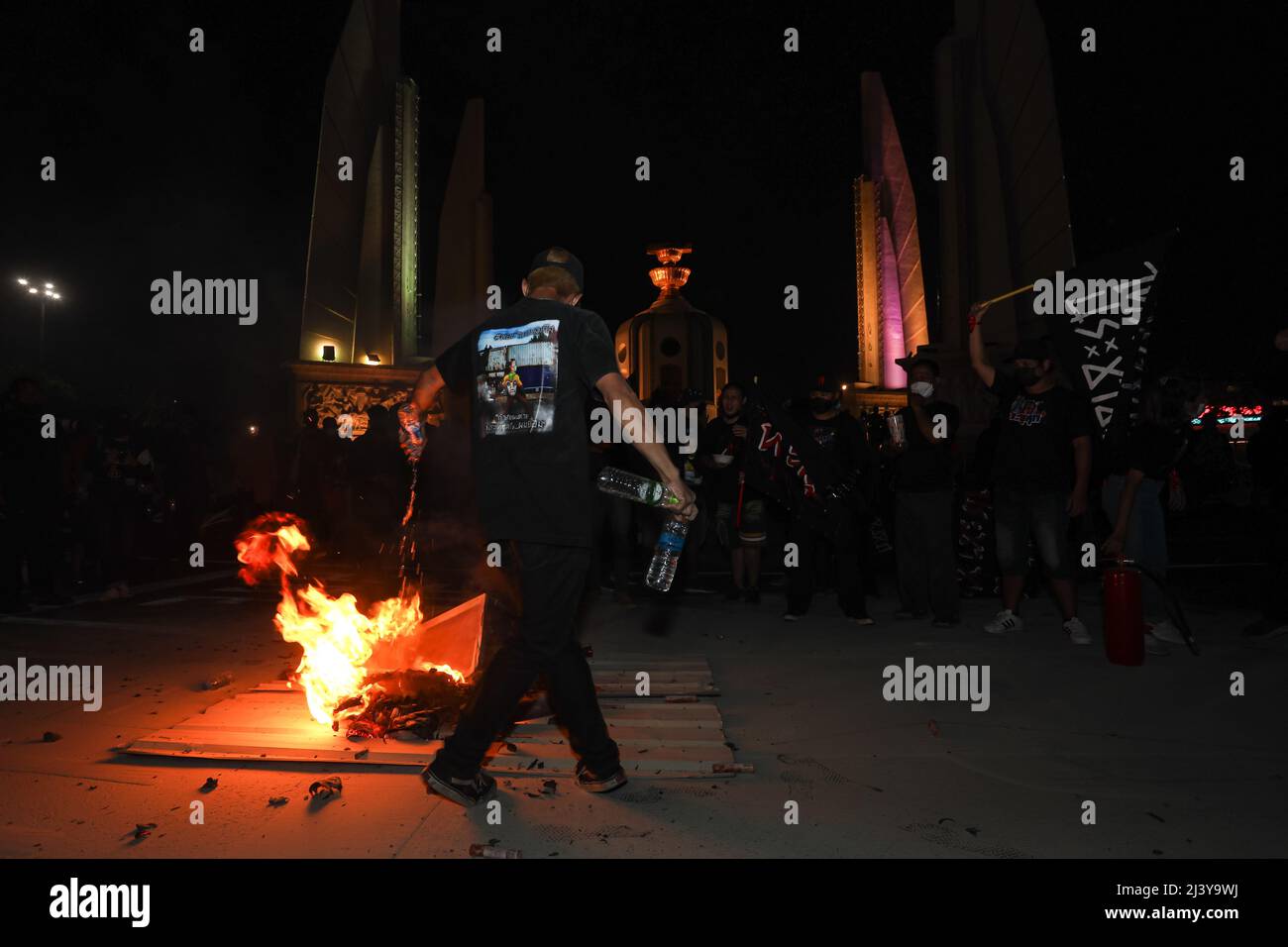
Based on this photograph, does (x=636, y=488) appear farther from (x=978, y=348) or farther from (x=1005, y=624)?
(x=1005, y=624)

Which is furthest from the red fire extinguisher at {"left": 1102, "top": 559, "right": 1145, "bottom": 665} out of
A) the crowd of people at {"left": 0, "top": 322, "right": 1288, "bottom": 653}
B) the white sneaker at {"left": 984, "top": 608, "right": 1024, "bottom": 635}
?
the white sneaker at {"left": 984, "top": 608, "right": 1024, "bottom": 635}

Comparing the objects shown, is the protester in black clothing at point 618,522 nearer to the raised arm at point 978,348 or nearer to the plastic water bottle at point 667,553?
the raised arm at point 978,348

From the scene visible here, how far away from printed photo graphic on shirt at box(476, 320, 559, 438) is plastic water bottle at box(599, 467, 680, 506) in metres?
0.37

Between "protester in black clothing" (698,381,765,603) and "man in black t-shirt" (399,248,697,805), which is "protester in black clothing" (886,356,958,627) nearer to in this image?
"protester in black clothing" (698,381,765,603)

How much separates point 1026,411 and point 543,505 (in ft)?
13.8

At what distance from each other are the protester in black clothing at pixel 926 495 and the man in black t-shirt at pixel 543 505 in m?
4.01

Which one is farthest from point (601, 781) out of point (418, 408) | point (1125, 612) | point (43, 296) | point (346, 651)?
point (43, 296)

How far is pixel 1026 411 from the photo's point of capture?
5.88m

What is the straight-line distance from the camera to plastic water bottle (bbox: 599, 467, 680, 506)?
320cm

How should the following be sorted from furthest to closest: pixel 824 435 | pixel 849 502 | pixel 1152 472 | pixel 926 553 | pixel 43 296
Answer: pixel 43 296 → pixel 824 435 → pixel 849 502 → pixel 926 553 → pixel 1152 472

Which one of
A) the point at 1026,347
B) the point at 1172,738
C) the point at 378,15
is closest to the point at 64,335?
the point at 378,15

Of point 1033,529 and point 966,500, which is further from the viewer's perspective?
point 966,500
